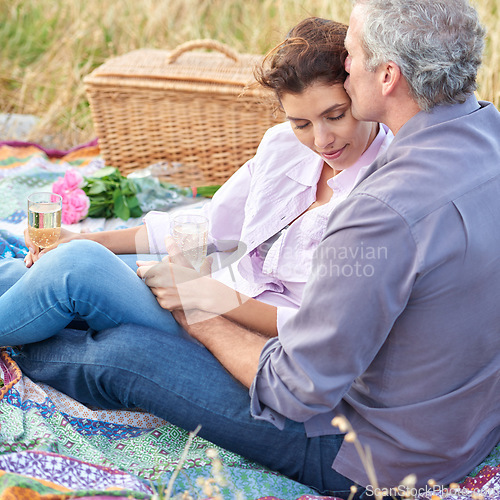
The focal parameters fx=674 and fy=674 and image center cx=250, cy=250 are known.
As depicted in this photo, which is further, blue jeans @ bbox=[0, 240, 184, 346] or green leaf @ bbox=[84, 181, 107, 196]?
green leaf @ bbox=[84, 181, 107, 196]

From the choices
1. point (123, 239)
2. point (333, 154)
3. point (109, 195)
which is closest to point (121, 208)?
point (109, 195)

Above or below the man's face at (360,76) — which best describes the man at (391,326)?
below

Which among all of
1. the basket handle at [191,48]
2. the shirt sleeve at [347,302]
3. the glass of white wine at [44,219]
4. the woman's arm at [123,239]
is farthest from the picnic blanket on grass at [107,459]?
the basket handle at [191,48]

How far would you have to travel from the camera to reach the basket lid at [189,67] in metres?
4.02

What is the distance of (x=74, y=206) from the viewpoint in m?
3.62

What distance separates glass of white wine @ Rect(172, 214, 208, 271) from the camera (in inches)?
93.4

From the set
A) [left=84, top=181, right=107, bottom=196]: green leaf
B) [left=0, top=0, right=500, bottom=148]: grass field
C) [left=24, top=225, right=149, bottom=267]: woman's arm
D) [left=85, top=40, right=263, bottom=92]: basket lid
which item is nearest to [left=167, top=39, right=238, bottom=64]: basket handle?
[left=85, top=40, right=263, bottom=92]: basket lid

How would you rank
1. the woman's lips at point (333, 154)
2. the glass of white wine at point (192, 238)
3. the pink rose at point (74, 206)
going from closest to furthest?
1. the woman's lips at point (333, 154)
2. the glass of white wine at point (192, 238)
3. the pink rose at point (74, 206)

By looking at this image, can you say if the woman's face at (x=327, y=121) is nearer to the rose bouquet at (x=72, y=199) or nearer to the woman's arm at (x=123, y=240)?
the woman's arm at (x=123, y=240)

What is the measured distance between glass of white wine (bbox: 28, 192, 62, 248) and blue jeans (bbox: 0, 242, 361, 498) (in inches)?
14.7

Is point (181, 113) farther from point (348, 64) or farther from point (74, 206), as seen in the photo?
point (348, 64)

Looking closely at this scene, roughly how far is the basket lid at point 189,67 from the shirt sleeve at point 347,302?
250 centimetres

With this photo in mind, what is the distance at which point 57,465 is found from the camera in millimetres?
1832

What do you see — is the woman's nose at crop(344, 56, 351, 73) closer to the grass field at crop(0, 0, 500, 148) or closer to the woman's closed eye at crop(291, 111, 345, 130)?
the woman's closed eye at crop(291, 111, 345, 130)
